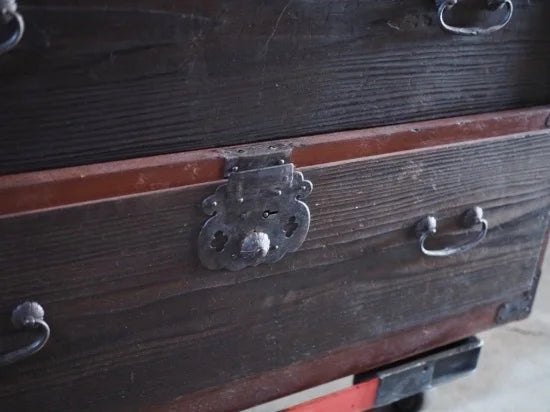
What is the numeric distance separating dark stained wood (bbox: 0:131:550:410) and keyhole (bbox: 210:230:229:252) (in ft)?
0.07

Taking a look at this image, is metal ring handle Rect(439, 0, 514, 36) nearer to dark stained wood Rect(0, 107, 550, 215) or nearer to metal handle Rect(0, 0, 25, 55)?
dark stained wood Rect(0, 107, 550, 215)

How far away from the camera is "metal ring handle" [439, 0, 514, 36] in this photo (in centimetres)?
72

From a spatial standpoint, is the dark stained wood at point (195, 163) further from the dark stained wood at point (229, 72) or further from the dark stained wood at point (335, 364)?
the dark stained wood at point (335, 364)

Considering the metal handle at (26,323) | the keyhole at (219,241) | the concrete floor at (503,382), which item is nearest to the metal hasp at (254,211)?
the keyhole at (219,241)

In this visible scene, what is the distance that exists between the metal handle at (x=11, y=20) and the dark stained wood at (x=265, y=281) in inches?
5.3

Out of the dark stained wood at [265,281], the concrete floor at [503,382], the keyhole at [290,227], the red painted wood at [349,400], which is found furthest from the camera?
the concrete floor at [503,382]

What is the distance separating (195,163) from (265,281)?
16cm

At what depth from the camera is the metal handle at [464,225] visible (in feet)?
2.67

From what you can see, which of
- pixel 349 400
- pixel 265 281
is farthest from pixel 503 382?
pixel 265 281

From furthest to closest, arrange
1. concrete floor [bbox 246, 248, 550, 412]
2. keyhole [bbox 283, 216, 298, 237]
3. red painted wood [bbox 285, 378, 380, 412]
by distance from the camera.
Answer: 1. concrete floor [bbox 246, 248, 550, 412]
2. red painted wood [bbox 285, 378, 380, 412]
3. keyhole [bbox 283, 216, 298, 237]

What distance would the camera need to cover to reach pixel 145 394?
0.72 m

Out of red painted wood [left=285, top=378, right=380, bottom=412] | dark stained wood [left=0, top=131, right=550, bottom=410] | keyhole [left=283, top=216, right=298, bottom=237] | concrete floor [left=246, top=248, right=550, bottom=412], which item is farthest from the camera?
concrete floor [left=246, top=248, right=550, bottom=412]

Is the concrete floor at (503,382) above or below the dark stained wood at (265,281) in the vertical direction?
above

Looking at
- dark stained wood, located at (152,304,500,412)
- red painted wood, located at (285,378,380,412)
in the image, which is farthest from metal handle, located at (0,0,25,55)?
red painted wood, located at (285,378,380,412)
